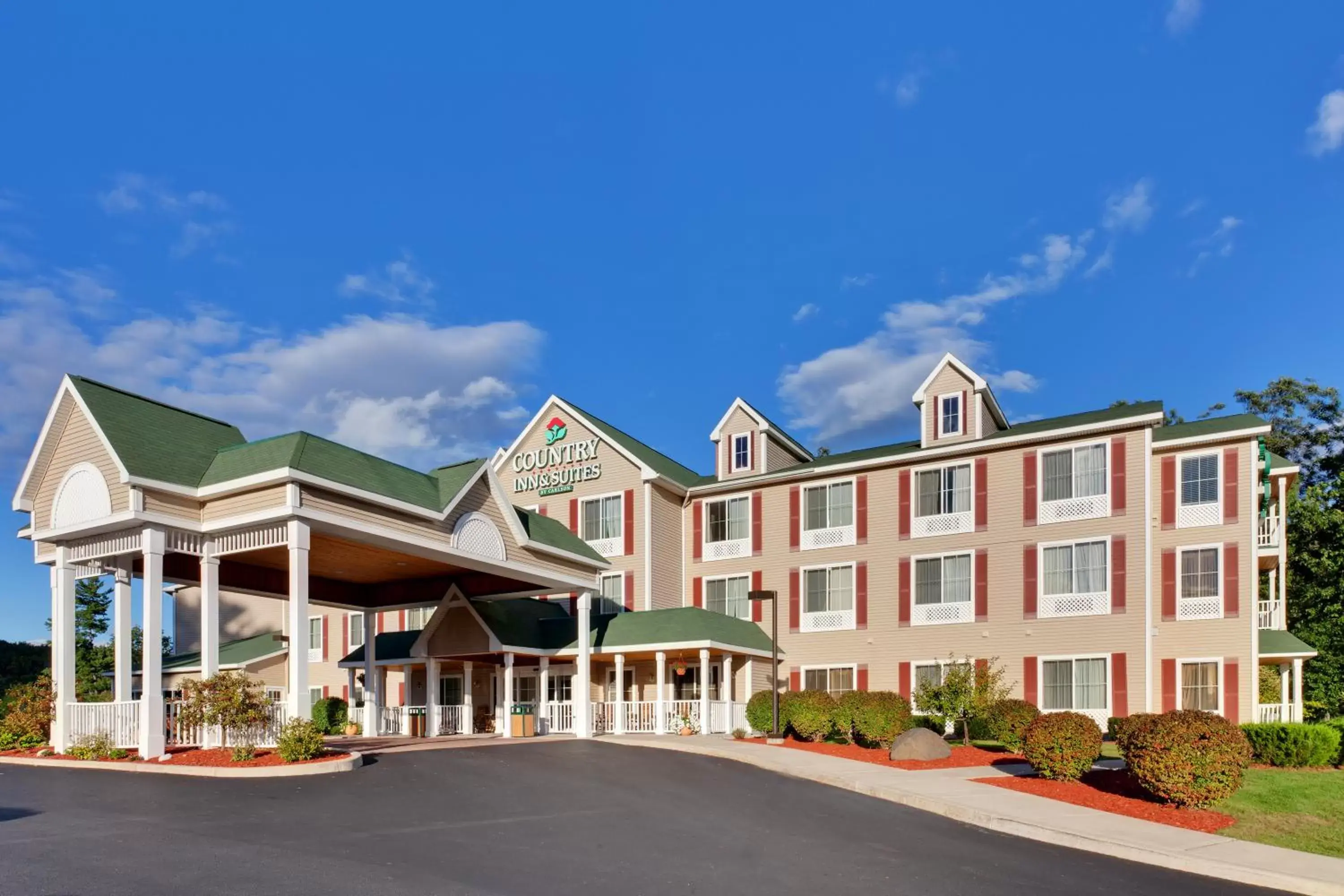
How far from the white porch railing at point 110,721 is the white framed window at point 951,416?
23585 mm

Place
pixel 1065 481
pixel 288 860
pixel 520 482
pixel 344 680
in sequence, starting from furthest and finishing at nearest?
pixel 344 680
pixel 520 482
pixel 1065 481
pixel 288 860

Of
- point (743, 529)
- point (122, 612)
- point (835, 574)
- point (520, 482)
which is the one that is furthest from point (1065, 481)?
point (122, 612)

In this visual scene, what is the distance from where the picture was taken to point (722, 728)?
100 ft

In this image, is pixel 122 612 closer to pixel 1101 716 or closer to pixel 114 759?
pixel 114 759

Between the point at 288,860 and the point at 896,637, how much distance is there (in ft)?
79.3

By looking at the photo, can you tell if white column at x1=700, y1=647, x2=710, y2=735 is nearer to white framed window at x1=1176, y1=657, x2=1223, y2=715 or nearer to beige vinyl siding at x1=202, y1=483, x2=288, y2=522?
white framed window at x1=1176, y1=657, x2=1223, y2=715

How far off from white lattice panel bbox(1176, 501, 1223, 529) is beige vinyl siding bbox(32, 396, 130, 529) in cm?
2637

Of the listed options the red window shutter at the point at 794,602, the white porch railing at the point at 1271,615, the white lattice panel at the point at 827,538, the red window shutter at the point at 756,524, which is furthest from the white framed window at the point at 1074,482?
the red window shutter at the point at 756,524

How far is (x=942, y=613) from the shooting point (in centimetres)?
3138

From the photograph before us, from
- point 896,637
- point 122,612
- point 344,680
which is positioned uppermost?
point 122,612

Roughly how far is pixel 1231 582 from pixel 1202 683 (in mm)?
2863

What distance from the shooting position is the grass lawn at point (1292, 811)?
46.4ft

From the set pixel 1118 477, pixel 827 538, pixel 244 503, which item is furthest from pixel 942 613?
pixel 244 503

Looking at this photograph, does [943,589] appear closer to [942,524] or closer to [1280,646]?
[942,524]
